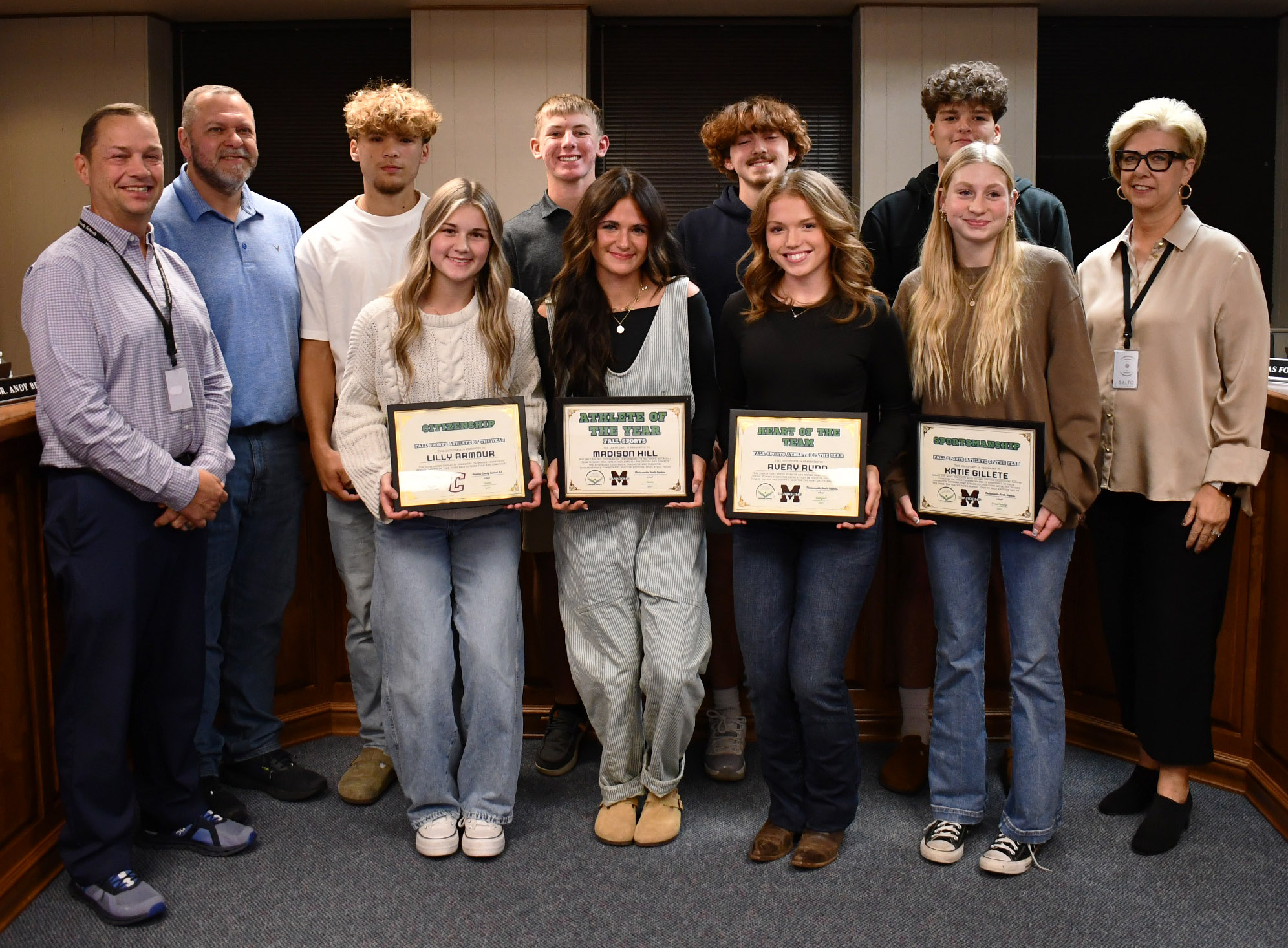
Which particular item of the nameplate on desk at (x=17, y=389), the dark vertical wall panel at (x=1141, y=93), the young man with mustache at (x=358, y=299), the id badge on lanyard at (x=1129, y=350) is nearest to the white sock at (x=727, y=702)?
the young man with mustache at (x=358, y=299)

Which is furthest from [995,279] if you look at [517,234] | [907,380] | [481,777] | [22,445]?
[22,445]

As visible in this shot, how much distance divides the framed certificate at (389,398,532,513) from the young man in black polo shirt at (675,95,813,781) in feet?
2.33

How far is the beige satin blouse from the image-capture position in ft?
7.39

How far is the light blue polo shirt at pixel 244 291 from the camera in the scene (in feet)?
8.45

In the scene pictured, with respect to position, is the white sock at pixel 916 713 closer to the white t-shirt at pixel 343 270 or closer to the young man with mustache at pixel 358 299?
the young man with mustache at pixel 358 299

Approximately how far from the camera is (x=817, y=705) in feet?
7.28

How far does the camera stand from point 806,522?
7.29 feet

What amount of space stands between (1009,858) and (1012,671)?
0.41 metres

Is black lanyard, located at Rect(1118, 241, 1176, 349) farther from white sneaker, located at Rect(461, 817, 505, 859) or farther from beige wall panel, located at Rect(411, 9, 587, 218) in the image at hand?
beige wall panel, located at Rect(411, 9, 587, 218)

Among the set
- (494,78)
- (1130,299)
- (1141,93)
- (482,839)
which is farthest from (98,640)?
(1141,93)

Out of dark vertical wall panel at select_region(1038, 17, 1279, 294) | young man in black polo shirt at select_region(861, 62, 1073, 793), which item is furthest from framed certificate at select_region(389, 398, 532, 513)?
dark vertical wall panel at select_region(1038, 17, 1279, 294)

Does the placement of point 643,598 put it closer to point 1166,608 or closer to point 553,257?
point 553,257

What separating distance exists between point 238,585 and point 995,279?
6.54ft

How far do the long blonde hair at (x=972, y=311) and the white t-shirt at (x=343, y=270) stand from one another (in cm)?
130
